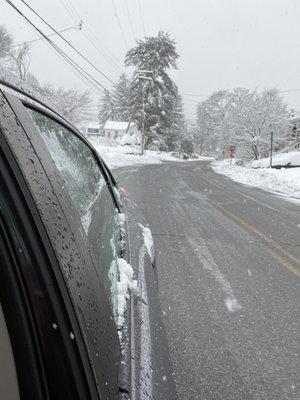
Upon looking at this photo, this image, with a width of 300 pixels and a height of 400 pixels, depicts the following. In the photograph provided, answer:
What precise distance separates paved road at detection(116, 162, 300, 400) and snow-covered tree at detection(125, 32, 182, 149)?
51.1m

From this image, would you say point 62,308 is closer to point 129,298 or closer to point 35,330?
point 35,330

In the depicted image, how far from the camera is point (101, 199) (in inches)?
95.3

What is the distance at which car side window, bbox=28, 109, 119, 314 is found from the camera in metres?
1.55

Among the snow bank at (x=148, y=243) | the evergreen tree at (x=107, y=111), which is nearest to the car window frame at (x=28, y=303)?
the snow bank at (x=148, y=243)

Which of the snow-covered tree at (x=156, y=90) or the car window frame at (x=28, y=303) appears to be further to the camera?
the snow-covered tree at (x=156, y=90)

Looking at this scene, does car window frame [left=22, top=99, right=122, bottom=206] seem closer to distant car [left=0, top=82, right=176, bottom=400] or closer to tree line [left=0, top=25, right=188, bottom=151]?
distant car [left=0, top=82, right=176, bottom=400]

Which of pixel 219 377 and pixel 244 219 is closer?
pixel 219 377

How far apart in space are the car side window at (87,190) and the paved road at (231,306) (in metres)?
1.19

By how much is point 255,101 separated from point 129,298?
52498 millimetres

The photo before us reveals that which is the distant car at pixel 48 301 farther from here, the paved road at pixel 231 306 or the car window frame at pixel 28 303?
the paved road at pixel 231 306

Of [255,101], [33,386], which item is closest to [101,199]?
[33,386]

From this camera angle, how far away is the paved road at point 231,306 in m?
2.84

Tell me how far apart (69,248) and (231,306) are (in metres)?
3.27

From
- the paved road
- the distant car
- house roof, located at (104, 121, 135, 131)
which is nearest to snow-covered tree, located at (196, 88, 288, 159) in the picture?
house roof, located at (104, 121, 135, 131)
